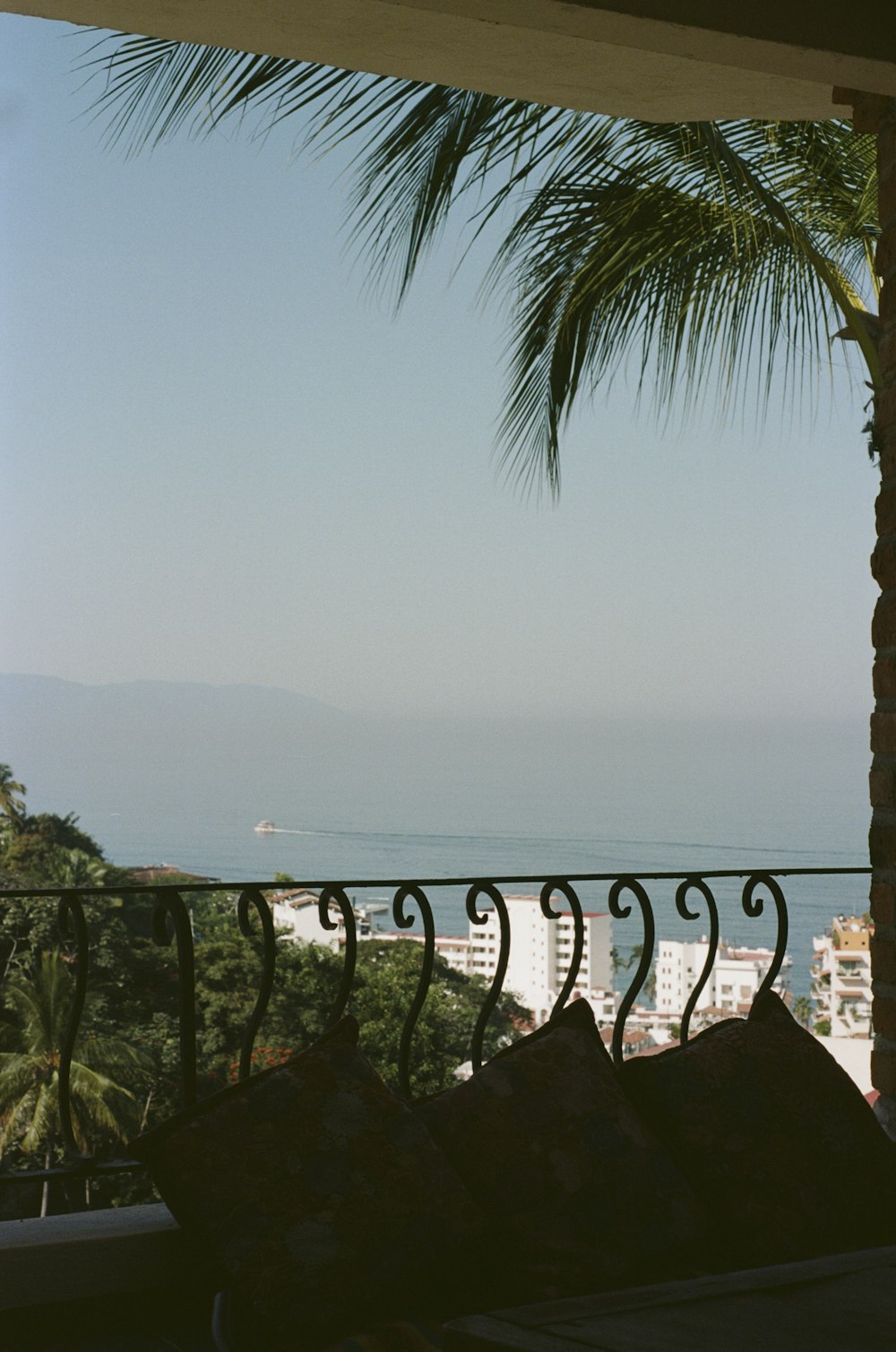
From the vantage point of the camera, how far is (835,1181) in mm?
2227

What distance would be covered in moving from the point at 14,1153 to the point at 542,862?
20934 mm

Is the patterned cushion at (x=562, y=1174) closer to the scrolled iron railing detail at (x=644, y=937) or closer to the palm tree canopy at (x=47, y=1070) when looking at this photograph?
the scrolled iron railing detail at (x=644, y=937)

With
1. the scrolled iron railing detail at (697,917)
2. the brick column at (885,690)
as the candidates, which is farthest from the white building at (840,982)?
the brick column at (885,690)

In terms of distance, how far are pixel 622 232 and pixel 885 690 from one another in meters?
2.68

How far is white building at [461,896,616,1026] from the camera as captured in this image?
104ft

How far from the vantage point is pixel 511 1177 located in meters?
2.06

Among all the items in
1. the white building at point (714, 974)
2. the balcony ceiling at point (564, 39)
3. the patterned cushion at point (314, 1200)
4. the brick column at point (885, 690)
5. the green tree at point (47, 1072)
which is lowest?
the green tree at point (47, 1072)

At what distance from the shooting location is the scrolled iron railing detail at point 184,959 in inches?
90.0

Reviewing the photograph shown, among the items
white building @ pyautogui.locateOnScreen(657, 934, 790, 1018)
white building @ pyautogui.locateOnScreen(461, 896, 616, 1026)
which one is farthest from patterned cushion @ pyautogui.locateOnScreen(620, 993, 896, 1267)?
white building @ pyautogui.locateOnScreen(461, 896, 616, 1026)

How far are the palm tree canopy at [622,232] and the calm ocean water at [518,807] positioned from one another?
106ft

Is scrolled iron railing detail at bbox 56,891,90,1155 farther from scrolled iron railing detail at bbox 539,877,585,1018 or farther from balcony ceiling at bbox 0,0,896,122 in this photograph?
balcony ceiling at bbox 0,0,896,122

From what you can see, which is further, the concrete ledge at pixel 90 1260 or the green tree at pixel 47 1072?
the green tree at pixel 47 1072

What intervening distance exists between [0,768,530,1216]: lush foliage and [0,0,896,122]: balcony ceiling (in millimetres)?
21576

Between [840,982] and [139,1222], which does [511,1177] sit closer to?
[139,1222]
